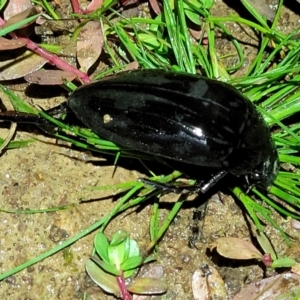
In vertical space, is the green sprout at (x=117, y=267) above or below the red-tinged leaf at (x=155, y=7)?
below

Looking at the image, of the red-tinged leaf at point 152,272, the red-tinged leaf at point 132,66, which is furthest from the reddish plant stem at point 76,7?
the red-tinged leaf at point 152,272

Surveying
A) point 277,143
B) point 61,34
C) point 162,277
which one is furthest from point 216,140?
point 61,34

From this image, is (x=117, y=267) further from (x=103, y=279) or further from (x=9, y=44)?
(x=9, y=44)

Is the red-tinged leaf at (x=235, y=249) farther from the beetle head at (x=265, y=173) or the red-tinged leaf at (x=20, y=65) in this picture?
the red-tinged leaf at (x=20, y=65)

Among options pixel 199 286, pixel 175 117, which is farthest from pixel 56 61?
pixel 199 286

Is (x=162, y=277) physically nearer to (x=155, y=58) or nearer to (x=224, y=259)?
(x=224, y=259)

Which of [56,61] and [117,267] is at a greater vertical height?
[56,61]

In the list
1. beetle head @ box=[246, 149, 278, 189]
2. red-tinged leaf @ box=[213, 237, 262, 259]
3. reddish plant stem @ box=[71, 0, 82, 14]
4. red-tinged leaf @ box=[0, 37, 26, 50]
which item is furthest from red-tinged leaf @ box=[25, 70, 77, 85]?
red-tinged leaf @ box=[213, 237, 262, 259]
